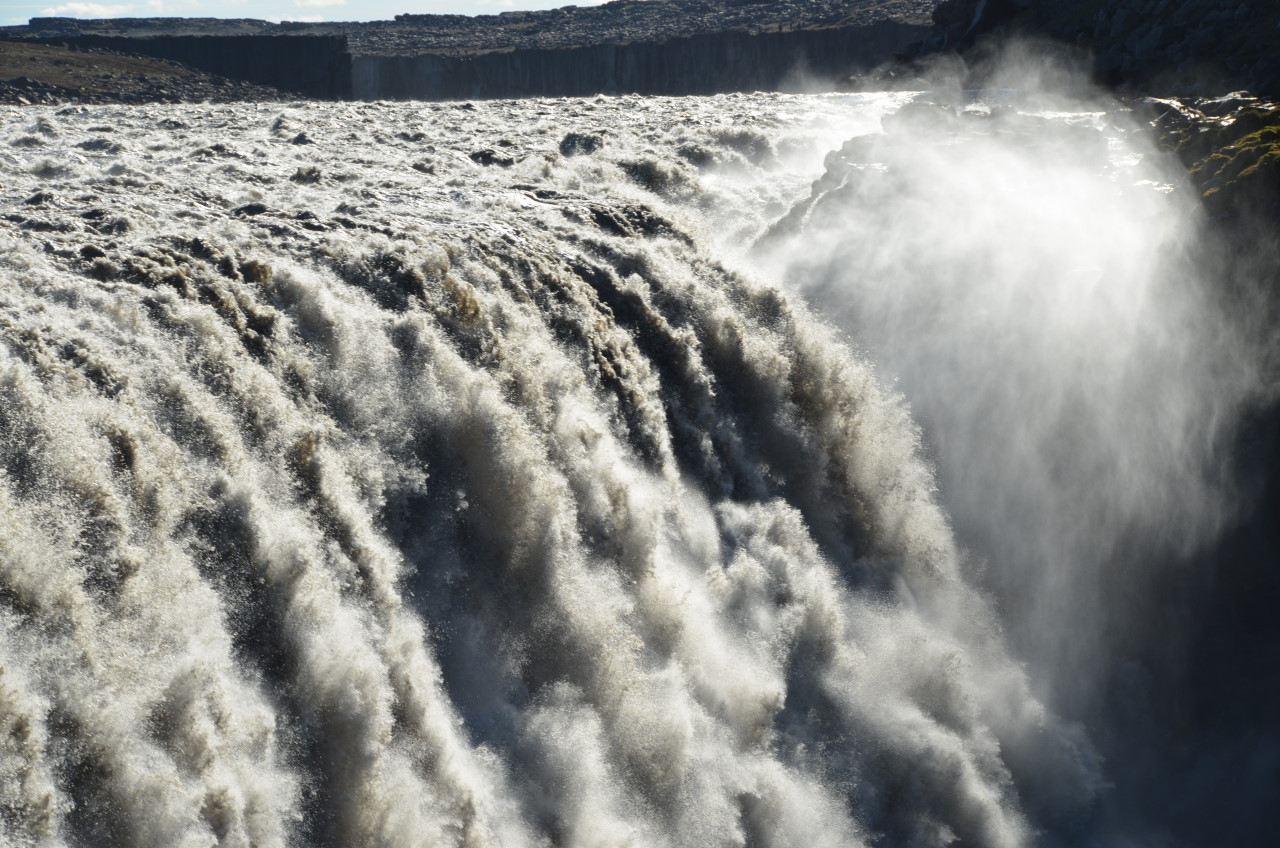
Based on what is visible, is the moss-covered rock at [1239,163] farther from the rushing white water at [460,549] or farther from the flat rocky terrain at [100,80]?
the flat rocky terrain at [100,80]

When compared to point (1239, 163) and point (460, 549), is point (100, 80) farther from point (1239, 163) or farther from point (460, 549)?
point (1239, 163)

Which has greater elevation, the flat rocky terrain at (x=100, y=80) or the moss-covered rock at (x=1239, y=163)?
the moss-covered rock at (x=1239, y=163)

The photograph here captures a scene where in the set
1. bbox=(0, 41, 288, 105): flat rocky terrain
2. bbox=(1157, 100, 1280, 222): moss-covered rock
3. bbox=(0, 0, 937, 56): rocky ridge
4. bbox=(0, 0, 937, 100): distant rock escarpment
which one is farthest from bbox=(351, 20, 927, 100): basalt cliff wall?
bbox=(1157, 100, 1280, 222): moss-covered rock

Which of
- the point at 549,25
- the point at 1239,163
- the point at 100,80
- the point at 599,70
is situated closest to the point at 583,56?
the point at 599,70

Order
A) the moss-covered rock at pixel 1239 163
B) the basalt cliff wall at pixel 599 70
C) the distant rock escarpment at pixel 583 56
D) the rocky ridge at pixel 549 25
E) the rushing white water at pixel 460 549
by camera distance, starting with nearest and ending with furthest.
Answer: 1. the rushing white water at pixel 460 549
2. the moss-covered rock at pixel 1239 163
3. the distant rock escarpment at pixel 583 56
4. the basalt cliff wall at pixel 599 70
5. the rocky ridge at pixel 549 25

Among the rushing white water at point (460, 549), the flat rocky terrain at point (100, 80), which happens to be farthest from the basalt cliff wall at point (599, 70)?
the rushing white water at point (460, 549)

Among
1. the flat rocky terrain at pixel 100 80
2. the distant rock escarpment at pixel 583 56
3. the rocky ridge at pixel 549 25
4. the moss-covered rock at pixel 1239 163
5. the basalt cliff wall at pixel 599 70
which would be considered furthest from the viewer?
the rocky ridge at pixel 549 25

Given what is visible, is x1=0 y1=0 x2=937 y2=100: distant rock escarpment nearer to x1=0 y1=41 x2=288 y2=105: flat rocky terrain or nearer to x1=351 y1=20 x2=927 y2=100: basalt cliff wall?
x1=351 y1=20 x2=927 y2=100: basalt cliff wall

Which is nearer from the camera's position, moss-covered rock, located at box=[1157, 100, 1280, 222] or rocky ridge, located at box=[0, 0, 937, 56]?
moss-covered rock, located at box=[1157, 100, 1280, 222]
